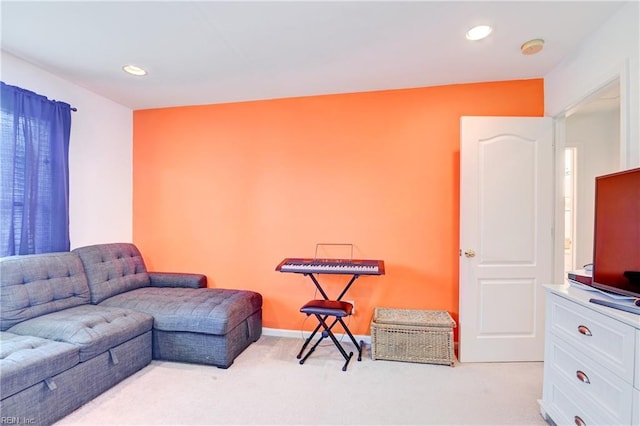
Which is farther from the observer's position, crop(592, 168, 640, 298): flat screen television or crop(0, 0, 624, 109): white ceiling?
crop(0, 0, 624, 109): white ceiling

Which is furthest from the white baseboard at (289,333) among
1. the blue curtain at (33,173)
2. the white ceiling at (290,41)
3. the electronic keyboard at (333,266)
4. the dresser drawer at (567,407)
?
the white ceiling at (290,41)

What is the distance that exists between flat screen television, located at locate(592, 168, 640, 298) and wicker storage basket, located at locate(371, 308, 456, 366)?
1.20m

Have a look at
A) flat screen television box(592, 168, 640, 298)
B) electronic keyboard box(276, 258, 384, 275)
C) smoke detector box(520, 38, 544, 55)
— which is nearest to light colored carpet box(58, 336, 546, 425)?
electronic keyboard box(276, 258, 384, 275)

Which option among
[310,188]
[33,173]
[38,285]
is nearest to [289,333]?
[310,188]

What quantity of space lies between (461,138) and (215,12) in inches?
81.5

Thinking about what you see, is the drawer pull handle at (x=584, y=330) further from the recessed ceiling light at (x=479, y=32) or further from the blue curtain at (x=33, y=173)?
the blue curtain at (x=33, y=173)

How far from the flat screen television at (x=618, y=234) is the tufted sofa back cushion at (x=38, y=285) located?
3.57 m

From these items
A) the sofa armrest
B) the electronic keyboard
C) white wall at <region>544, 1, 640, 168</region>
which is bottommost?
the sofa armrest

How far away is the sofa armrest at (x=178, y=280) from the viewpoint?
3158 mm

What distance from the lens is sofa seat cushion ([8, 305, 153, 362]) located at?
1.99 m

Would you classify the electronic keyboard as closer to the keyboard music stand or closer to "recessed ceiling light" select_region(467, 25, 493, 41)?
the keyboard music stand

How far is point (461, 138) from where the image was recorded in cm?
262

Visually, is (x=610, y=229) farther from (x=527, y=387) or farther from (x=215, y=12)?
(x=215, y=12)

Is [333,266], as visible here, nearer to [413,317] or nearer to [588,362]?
[413,317]
